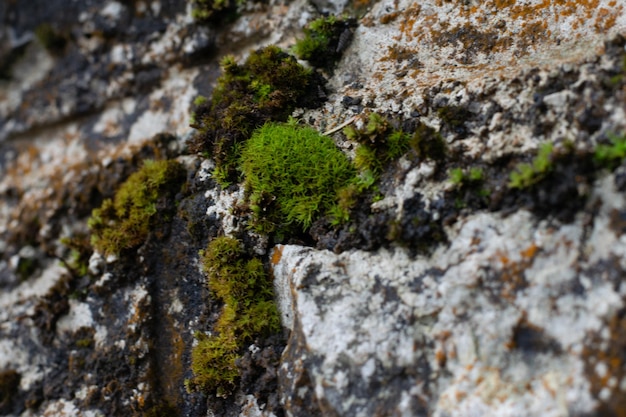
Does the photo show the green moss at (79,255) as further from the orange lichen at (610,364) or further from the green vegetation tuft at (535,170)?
the orange lichen at (610,364)

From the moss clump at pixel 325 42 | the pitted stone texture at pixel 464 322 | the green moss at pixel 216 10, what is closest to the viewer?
the pitted stone texture at pixel 464 322

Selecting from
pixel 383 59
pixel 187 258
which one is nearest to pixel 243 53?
pixel 383 59

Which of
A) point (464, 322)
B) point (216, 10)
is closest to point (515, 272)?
point (464, 322)

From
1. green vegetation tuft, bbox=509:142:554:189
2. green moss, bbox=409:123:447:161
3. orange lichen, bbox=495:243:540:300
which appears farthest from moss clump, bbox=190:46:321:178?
orange lichen, bbox=495:243:540:300

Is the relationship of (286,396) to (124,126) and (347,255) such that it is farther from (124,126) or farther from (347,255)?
(124,126)

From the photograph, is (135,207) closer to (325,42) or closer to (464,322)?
(325,42)

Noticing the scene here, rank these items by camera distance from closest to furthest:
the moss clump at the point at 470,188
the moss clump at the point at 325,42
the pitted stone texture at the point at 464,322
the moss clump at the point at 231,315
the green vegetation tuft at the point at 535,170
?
the pitted stone texture at the point at 464,322 → the green vegetation tuft at the point at 535,170 → the moss clump at the point at 470,188 → the moss clump at the point at 231,315 → the moss clump at the point at 325,42

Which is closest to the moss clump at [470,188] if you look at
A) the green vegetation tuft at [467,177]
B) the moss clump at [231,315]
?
the green vegetation tuft at [467,177]
